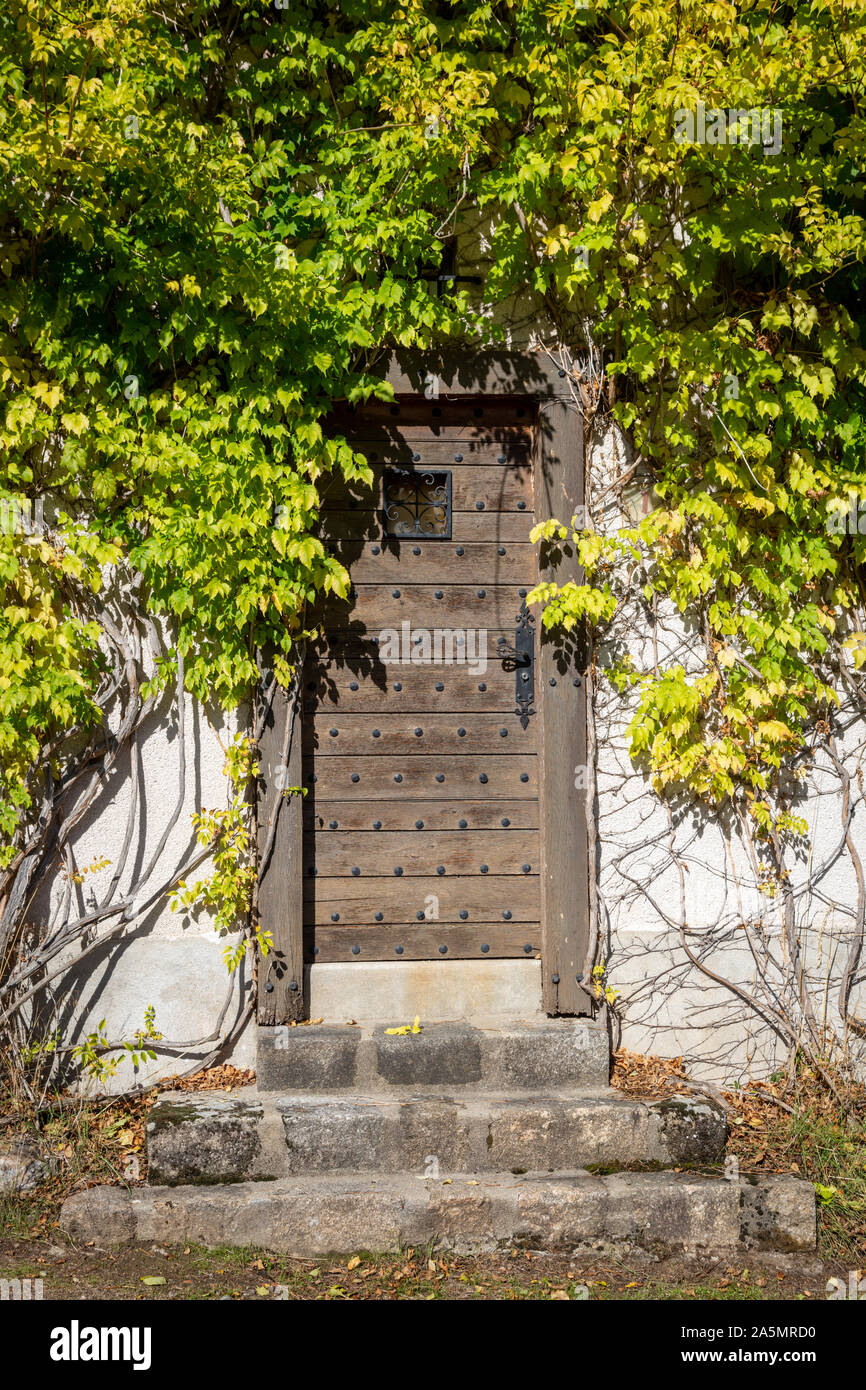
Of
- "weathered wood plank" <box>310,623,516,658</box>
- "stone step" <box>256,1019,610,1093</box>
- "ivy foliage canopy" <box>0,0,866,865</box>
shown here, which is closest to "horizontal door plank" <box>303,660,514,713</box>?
"weathered wood plank" <box>310,623,516,658</box>

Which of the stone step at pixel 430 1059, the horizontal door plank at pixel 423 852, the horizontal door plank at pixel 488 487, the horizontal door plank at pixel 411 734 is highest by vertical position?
the horizontal door plank at pixel 488 487

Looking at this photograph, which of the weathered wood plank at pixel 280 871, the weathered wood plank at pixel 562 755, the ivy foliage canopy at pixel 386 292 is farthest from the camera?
the weathered wood plank at pixel 562 755

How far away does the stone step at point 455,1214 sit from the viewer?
343 cm

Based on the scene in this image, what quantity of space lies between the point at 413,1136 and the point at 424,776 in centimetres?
135

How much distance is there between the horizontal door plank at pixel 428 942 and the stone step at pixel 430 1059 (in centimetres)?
33

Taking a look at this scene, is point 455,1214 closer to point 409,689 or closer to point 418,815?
point 418,815

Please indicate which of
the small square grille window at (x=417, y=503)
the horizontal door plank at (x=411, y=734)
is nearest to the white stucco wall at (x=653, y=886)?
the horizontal door plank at (x=411, y=734)

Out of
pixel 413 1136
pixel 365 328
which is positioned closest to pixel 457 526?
pixel 365 328

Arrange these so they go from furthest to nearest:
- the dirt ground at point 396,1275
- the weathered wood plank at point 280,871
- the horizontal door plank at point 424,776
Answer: the horizontal door plank at point 424,776 → the weathered wood plank at point 280,871 → the dirt ground at point 396,1275

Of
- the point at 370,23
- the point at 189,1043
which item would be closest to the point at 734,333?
the point at 370,23

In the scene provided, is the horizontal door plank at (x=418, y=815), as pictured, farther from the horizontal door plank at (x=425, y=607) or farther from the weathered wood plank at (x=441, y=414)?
the weathered wood plank at (x=441, y=414)

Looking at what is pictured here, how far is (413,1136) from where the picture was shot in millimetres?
3646

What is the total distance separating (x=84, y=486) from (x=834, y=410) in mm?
2971

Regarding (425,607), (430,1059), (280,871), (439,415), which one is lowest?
(430,1059)
